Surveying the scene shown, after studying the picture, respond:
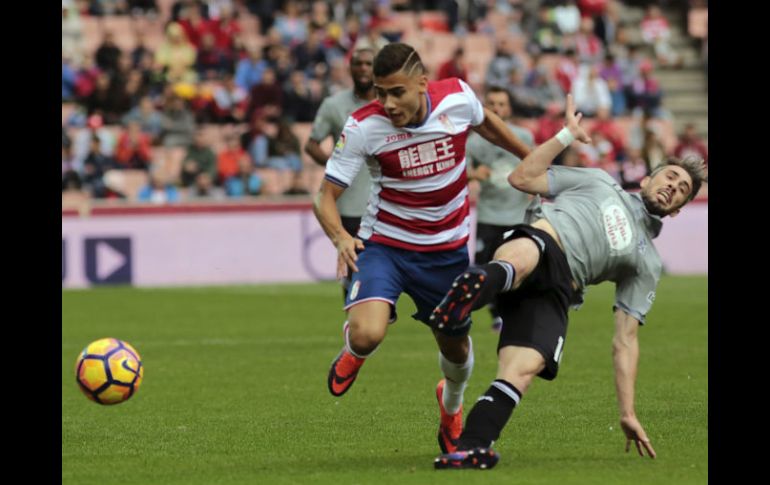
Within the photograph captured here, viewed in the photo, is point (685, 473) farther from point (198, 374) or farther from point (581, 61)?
point (581, 61)

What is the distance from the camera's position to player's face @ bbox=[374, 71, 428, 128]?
7.98 m

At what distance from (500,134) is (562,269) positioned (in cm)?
112

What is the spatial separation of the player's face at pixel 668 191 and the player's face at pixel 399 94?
1338 mm

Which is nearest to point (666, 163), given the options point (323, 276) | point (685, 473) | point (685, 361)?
point (685, 473)

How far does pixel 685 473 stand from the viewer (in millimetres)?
7340

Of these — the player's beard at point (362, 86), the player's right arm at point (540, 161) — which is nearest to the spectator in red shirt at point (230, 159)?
the player's beard at point (362, 86)

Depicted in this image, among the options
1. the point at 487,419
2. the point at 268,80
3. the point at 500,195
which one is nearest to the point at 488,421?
the point at 487,419

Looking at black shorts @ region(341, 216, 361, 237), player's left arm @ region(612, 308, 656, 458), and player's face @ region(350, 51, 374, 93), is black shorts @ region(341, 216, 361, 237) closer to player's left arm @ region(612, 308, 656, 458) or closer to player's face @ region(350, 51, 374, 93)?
player's face @ region(350, 51, 374, 93)

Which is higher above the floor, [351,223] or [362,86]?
[362,86]

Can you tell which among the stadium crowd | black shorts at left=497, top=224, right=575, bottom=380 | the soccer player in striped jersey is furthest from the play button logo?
black shorts at left=497, top=224, right=575, bottom=380

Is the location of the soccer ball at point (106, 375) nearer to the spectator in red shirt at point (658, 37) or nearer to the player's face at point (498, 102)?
the player's face at point (498, 102)

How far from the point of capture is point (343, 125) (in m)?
12.3

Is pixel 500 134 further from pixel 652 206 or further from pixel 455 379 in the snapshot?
pixel 455 379
